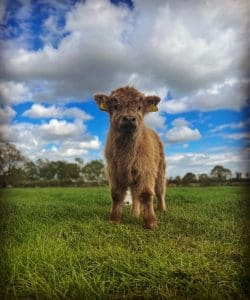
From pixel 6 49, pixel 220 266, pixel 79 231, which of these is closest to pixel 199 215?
pixel 79 231

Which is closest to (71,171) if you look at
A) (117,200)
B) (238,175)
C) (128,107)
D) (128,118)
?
(128,118)

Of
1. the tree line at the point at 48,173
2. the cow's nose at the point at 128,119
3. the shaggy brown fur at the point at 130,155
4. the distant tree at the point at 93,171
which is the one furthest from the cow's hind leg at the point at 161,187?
the tree line at the point at 48,173

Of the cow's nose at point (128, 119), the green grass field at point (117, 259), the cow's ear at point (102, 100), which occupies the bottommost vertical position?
the green grass field at point (117, 259)

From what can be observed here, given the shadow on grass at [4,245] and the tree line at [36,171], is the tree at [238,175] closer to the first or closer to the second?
the tree line at [36,171]

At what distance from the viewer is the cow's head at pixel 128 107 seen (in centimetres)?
337

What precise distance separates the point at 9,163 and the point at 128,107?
59.2 inches

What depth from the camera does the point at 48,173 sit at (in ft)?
8.99

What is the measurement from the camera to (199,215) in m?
3.84

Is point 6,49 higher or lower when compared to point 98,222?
higher

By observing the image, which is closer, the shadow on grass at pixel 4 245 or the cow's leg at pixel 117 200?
the shadow on grass at pixel 4 245

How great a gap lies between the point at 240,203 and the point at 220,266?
0.46 metres

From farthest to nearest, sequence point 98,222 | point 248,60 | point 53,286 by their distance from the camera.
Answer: point 98,222 → point 248,60 → point 53,286

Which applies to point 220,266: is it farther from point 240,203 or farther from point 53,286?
point 53,286

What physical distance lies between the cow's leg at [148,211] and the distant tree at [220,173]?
1.27 m
